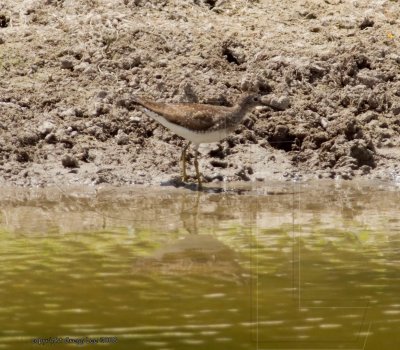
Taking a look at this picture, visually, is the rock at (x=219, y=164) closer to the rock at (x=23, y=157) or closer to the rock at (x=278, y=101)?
the rock at (x=278, y=101)

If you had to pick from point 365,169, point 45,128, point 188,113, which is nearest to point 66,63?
point 45,128

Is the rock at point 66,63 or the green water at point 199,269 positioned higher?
the rock at point 66,63

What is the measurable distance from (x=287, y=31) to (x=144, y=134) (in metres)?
2.81

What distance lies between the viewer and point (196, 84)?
12875 millimetres

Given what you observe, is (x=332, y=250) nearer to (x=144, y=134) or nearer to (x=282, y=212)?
(x=282, y=212)

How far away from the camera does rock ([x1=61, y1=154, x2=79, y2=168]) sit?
1166 centimetres

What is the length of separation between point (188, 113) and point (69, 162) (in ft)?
4.83

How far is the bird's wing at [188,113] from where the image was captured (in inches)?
450

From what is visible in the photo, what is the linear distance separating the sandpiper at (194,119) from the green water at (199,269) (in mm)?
733

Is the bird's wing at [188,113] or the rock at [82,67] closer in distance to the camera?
the bird's wing at [188,113]

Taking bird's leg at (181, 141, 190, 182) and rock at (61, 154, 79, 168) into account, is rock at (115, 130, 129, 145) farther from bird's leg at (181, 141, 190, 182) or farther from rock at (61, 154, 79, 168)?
bird's leg at (181, 141, 190, 182)

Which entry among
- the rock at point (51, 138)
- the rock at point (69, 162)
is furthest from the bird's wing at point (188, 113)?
the rock at point (51, 138)

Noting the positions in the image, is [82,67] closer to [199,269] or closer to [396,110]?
[396,110]

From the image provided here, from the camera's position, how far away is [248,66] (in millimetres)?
13312
